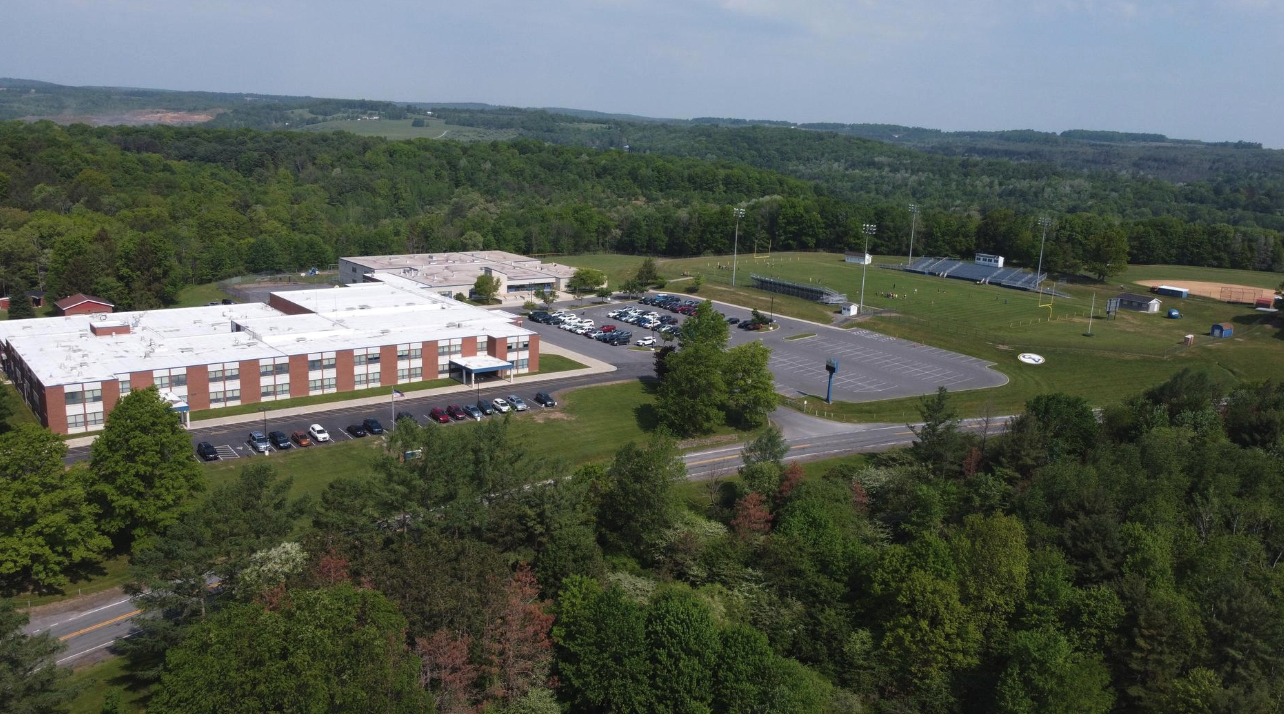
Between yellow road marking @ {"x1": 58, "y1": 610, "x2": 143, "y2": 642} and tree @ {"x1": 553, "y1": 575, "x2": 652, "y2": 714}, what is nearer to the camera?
tree @ {"x1": 553, "y1": 575, "x2": 652, "y2": 714}

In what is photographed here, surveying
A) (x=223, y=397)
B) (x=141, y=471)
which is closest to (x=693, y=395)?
(x=223, y=397)

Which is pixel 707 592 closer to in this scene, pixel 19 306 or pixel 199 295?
pixel 19 306

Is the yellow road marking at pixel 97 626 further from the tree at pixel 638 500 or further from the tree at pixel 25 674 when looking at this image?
the tree at pixel 638 500

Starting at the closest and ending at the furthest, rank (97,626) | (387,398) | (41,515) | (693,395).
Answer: (97,626) < (41,515) < (693,395) < (387,398)

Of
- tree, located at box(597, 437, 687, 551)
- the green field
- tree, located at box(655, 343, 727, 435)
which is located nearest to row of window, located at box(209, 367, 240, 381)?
tree, located at box(655, 343, 727, 435)

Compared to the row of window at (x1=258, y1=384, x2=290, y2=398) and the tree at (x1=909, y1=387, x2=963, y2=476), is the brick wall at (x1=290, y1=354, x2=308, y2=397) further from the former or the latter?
the tree at (x1=909, y1=387, x2=963, y2=476)

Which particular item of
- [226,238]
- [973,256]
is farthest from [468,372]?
[973,256]

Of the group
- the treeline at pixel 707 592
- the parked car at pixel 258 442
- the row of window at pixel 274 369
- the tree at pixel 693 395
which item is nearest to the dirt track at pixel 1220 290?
the treeline at pixel 707 592
